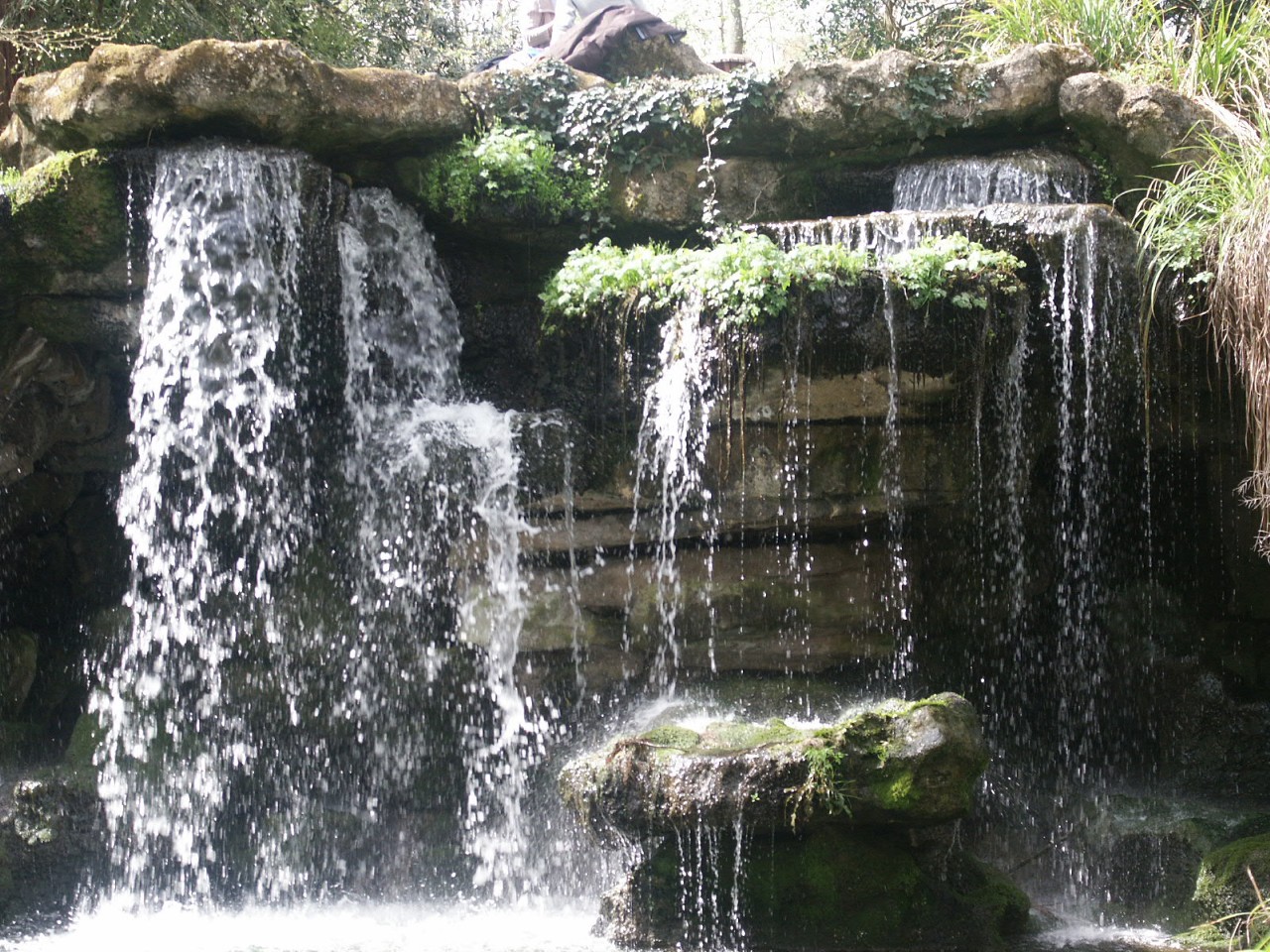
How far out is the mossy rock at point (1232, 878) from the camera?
5.88 meters

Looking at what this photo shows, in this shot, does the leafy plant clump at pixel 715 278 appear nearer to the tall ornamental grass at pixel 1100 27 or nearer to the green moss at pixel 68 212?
the green moss at pixel 68 212

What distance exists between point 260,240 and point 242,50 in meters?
1.08

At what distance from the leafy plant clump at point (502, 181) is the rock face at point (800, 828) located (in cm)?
382

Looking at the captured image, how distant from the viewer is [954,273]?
6.81 meters

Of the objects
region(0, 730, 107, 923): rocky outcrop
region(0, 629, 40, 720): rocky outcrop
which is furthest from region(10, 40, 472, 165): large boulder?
region(0, 730, 107, 923): rocky outcrop

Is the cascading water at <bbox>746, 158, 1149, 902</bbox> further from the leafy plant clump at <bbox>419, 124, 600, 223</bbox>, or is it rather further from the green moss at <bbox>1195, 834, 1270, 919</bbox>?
the leafy plant clump at <bbox>419, 124, 600, 223</bbox>

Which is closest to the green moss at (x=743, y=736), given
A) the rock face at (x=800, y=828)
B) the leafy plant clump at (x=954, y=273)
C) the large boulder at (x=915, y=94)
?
the rock face at (x=800, y=828)

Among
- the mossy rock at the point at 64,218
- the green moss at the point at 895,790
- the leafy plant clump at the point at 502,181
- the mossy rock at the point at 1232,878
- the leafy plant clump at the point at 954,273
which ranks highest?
the leafy plant clump at the point at 502,181

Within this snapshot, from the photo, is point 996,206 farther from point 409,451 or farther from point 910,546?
point 409,451

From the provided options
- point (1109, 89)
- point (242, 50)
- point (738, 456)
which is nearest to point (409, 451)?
point (738, 456)

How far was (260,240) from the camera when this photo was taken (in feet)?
24.4

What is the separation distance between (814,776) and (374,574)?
123 inches

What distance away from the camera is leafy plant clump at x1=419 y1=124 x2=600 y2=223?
7949 millimetres

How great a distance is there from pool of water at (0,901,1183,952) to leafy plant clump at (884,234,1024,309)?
10.7 feet
